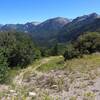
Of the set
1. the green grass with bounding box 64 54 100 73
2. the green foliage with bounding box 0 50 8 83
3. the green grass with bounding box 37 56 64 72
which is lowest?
the green grass with bounding box 37 56 64 72

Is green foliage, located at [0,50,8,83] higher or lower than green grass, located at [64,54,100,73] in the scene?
higher

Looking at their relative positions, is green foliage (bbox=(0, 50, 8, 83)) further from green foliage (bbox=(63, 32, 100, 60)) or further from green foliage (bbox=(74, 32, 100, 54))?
green foliage (bbox=(74, 32, 100, 54))

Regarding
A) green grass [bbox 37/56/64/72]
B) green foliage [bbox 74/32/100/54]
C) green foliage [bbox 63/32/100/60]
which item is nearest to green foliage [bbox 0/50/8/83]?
green grass [bbox 37/56/64/72]

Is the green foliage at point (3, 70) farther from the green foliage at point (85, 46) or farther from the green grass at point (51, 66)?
the green foliage at point (85, 46)

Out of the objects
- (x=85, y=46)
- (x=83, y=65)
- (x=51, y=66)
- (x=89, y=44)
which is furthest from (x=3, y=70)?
(x=89, y=44)

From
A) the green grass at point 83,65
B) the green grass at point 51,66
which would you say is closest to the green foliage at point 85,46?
the green grass at point 51,66

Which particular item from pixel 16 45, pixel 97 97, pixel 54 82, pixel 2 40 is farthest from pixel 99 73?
pixel 2 40

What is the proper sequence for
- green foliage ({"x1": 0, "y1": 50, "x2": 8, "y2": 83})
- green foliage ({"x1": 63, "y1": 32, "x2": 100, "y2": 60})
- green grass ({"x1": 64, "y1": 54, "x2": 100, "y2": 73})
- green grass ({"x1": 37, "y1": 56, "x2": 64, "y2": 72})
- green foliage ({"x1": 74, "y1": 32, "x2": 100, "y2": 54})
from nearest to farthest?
1. green foliage ({"x1": 0, "y1": 50, "x2": 8, "y2": 83})
2. green grass ({"x1": 64, "y1": 54, "x2": 100, "y2": 73})
3. green grass ({"x1": 37, "y1": 56, "x2": 64, "y2": 72})
4. green foliage ({"x1": 63, "y1": 32, "x2": 100, "y2": 60})
5. green foliage ({"x1": 74, "y1": 32, "x2": 100, "y2": 54})

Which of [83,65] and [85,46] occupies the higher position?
[85,46]

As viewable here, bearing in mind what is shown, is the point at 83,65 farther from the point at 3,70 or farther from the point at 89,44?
the point at 89,44

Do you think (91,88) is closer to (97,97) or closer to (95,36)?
(97,97)

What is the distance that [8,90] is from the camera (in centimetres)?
1348

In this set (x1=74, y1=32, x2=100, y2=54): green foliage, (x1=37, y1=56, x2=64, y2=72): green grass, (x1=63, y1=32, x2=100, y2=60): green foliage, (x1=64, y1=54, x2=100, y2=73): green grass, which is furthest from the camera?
(x1=74, y1=32, x2=100, y2=54): green foliage

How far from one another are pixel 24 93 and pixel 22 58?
5292cm
